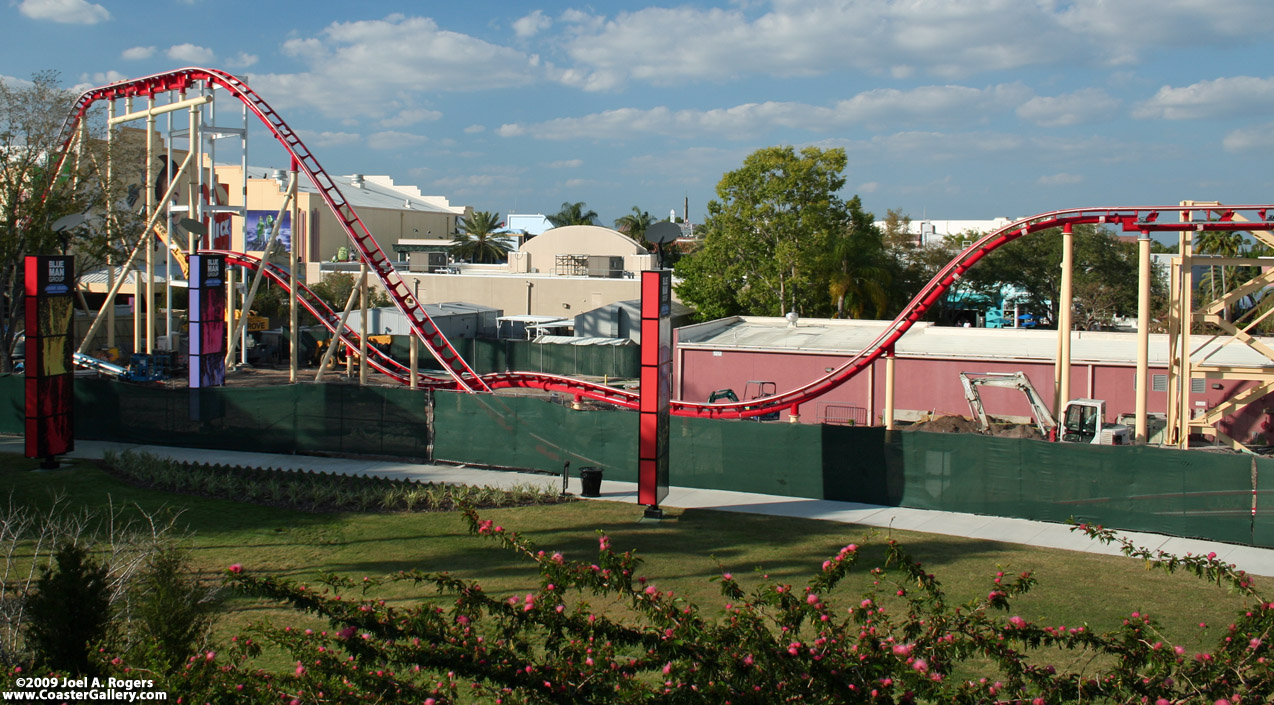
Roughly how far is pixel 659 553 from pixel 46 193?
979 inches

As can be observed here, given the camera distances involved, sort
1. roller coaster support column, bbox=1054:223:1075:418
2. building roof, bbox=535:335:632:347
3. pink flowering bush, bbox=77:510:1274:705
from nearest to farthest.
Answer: pink flowering bush, bbox=77:510:1274:705 < roller coaster support column, bbox=1054:223:1075:418 < building roof, bbox=535:335:632:347

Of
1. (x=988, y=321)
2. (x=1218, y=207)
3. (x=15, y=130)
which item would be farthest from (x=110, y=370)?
(x=988, y=321)

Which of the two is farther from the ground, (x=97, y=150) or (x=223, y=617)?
(x=97, y=150)

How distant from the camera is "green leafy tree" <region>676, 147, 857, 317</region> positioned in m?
49.1

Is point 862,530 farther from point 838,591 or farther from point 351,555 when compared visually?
point 351,555

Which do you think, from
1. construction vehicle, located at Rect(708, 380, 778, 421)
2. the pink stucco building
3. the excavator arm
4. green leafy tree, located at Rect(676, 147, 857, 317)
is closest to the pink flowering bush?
the pink stucco building

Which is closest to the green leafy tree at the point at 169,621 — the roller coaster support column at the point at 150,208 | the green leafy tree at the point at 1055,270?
the roller coaster support column at the point at 150,208

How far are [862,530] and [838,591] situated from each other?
4298 mm

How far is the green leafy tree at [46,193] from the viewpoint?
2973 centimetres

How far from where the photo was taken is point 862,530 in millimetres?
18000

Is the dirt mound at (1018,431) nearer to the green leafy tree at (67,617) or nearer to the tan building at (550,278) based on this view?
the green leafy tree at (67,617)

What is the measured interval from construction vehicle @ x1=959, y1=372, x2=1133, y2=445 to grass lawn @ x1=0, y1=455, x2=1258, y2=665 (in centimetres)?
741

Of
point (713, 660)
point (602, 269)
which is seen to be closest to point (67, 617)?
point (713, 660)

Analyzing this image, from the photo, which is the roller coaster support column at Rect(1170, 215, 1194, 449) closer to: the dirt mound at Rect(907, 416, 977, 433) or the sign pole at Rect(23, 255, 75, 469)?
the dirt mound at Rect(907, 416, 977, 433)
